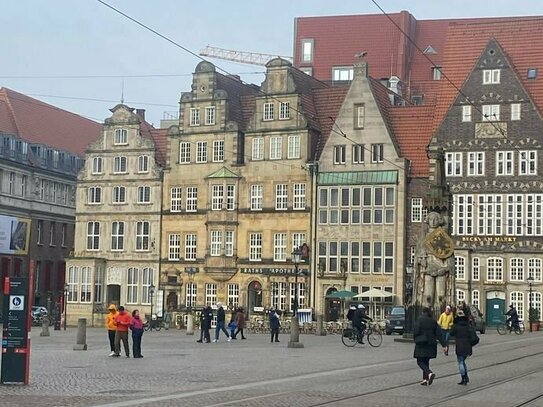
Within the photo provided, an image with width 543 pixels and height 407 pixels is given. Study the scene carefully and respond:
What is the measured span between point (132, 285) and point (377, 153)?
19.2 m

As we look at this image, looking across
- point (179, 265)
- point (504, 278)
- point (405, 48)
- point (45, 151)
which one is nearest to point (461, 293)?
point (504, 278)

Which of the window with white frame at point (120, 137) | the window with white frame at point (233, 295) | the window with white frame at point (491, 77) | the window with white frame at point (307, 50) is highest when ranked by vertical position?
the window with white frame at point (307, 50)

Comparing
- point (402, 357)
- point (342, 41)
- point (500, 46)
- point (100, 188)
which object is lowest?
point (402, 357)

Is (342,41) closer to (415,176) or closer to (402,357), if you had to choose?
(415,176)

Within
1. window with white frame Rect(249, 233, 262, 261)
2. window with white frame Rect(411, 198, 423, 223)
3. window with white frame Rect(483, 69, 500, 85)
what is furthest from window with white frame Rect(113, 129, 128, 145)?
window with white frame Rect(483, 69, 500, 85)

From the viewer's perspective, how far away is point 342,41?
3561 inches

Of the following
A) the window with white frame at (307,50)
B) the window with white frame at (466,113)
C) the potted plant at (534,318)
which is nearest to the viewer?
the potted plant at (534,318)

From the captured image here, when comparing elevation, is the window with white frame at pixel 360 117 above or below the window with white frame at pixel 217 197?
above

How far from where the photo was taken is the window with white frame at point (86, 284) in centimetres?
7162

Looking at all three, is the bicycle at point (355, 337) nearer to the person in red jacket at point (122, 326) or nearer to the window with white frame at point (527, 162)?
Result: the person in red jacket at point (122, 326)

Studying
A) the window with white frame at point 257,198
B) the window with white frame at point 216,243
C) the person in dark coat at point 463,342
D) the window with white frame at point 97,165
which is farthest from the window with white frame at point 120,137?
the person in dark coat at point 463,342

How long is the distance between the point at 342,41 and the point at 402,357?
61311 mm

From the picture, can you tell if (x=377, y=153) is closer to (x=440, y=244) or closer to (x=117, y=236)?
(x=117, y=236)

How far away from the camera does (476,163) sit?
64500 millimetres
